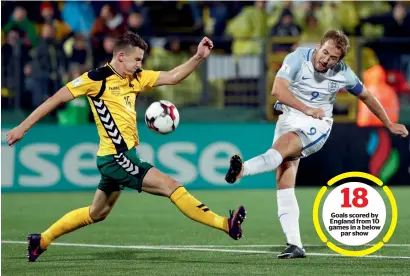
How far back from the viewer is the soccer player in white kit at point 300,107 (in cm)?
939

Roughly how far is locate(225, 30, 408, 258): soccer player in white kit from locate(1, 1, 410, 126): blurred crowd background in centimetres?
836

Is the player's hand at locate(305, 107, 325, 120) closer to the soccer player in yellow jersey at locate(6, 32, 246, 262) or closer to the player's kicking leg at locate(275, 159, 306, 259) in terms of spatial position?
the player's kicking leg at locate(275, 159, 306, 259)

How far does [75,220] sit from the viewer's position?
9781 mm

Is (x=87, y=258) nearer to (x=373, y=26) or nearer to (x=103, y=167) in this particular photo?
(x=103, y=167)

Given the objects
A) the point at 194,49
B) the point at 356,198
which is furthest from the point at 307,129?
the point at 194,49

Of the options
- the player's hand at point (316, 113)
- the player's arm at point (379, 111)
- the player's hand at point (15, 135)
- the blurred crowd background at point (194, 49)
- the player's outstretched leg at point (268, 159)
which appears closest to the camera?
the player's hand at point (15, 135)

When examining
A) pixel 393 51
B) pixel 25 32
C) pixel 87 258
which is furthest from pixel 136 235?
pixel 393 51

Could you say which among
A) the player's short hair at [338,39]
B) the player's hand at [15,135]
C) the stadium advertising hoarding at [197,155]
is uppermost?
the player's short hair at [338,39]

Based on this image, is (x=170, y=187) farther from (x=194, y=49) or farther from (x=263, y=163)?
(x=194, y=49)

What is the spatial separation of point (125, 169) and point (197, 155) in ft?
27.5

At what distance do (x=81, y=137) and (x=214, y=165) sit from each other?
215 centimetres

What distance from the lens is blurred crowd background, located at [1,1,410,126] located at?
17.7 meters

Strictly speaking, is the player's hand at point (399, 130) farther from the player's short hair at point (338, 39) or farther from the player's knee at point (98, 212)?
the player's knee at point (98, 212)

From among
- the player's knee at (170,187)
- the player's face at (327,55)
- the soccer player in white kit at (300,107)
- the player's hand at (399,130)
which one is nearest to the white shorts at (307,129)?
the soccer player in white kit at (300,107)
